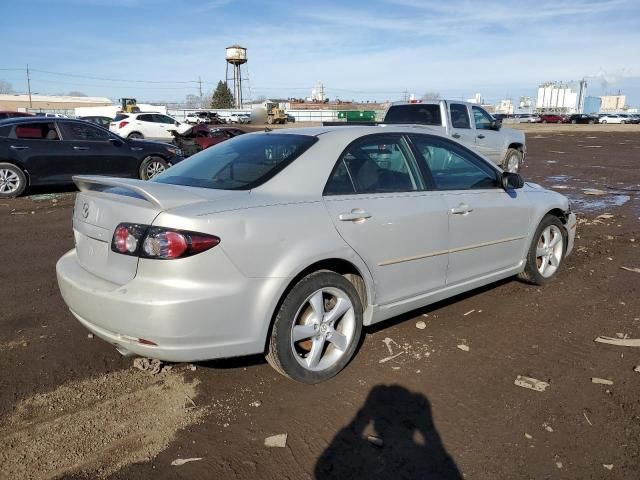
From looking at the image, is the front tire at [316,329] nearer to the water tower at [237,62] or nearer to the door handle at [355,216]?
the door handle at [355,216]

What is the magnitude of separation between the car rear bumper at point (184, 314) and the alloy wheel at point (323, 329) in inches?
12.3

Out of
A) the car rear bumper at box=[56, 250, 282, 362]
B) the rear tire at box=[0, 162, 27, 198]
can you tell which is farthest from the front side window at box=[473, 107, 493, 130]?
the car rear bumper at box=[56, 250, 282, 362]

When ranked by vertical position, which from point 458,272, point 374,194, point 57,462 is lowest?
point 57,462

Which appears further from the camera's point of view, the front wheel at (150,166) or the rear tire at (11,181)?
the front wheel at (150,166)

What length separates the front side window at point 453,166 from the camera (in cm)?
419

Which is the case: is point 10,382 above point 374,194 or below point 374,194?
below

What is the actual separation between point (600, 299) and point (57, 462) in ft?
14.9

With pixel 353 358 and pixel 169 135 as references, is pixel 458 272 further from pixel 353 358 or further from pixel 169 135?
pixel 169 135

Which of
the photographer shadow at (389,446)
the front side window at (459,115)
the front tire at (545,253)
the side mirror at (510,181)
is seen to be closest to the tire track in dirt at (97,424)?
the photographer shadow at (389,446)

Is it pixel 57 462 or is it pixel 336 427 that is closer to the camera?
pixel 57 462

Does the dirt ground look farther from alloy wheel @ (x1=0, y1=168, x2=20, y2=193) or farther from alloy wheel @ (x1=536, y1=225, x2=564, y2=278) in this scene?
alloy wheel @ (x1=0, y1=168, x2=20, y2=193)

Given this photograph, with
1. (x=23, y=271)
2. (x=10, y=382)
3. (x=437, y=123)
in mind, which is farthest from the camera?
(x=437, y=123)

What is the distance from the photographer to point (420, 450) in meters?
2.77

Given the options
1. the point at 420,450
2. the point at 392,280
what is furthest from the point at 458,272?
the point at 420,450
